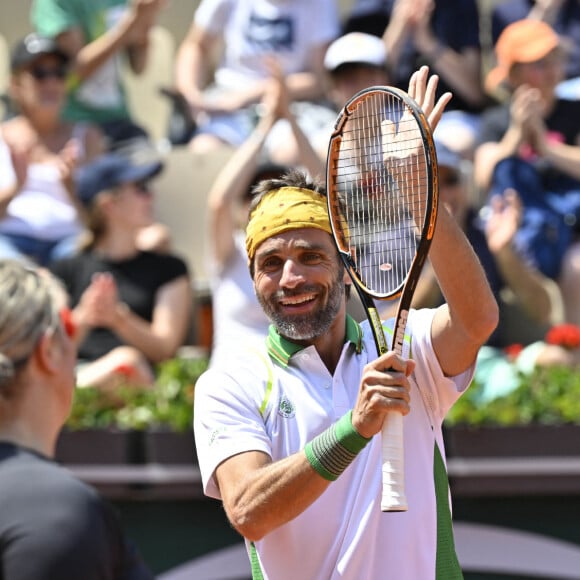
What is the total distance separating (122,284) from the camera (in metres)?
6.62

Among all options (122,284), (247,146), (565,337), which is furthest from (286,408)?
(122,284)

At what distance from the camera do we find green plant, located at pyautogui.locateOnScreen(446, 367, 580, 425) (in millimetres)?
5461

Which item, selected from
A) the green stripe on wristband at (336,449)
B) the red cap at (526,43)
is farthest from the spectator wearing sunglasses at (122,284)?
the green stripe on wristband at (336,449)

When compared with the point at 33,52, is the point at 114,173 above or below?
below

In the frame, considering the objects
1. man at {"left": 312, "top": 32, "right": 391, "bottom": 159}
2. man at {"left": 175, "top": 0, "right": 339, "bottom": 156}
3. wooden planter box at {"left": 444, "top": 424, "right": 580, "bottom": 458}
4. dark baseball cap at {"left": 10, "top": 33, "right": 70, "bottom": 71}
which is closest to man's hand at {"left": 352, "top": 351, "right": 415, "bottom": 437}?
wooden planter box at {"left": 444, "top": 424, "right": 580, "bottom": 458}

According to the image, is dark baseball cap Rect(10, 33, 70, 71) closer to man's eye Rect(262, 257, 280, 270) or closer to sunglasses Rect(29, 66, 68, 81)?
sunglasses Rect(29, 66, 68, 81)

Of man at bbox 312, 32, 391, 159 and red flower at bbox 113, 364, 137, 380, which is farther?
man at bbox 312, 32, 391, 159

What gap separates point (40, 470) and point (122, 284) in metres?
4.17

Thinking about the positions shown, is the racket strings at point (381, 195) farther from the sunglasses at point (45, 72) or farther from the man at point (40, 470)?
the sunglasses at point (45, 72)

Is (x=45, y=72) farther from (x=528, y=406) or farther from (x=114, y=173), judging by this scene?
(x=528, y=406)

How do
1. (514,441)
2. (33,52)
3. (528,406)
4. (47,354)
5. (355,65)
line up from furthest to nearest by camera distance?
1. (33,52)
2. (355,65)
3. (528,406)
4. (514,441)
5. (47,354)

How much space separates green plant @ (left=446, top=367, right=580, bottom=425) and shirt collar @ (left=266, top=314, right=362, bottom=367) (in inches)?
88.1

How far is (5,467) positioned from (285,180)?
1.25 m

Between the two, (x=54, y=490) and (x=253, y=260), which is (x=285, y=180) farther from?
(x=54, y=490)
